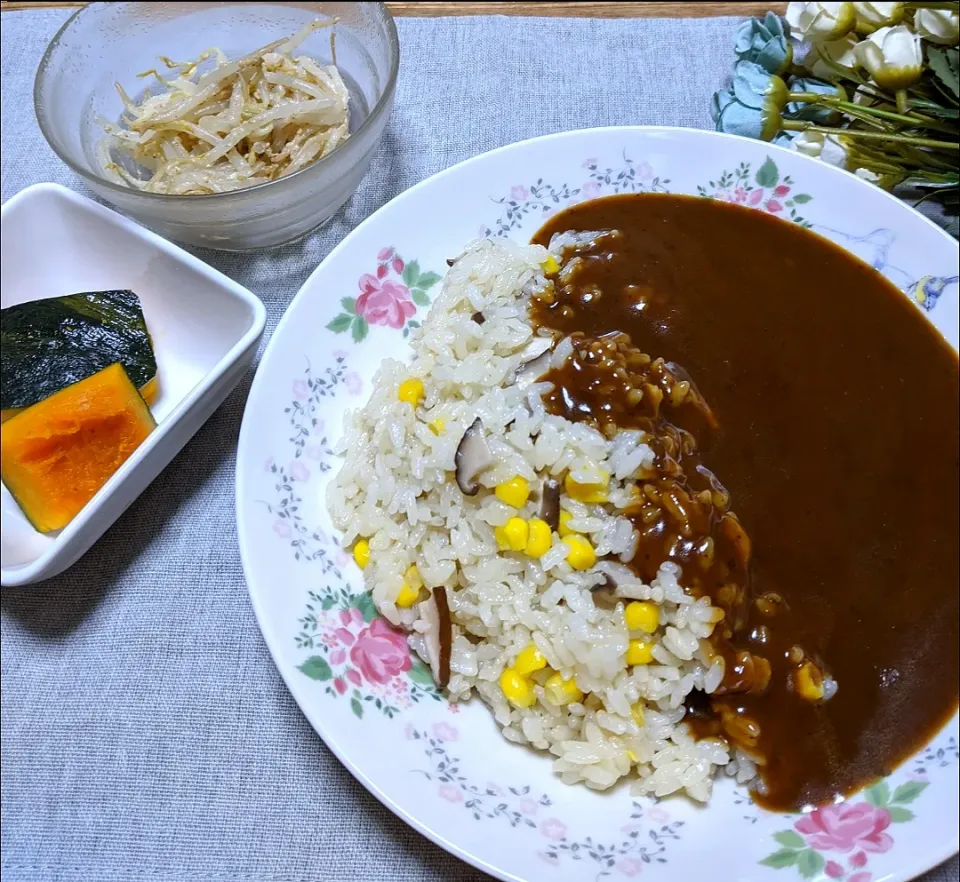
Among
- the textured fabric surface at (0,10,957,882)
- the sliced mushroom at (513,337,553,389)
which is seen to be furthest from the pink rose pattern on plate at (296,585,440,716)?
the sliced mushroom at (513,337,553,389)

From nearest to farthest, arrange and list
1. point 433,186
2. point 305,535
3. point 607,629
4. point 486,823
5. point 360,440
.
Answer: point 486,823, point 607,629, point 305,535, point 360,440, point 433,186

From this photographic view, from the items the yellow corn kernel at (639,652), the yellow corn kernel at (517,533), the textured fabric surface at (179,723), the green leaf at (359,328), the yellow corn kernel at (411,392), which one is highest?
the green leaf at (359,328)

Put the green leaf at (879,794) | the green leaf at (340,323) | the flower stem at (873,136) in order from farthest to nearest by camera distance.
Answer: the flower stem at (873,136)
the green leaf at (340,323)
the green leaf at (879,794)

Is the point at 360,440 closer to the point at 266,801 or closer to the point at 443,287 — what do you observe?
the point at 443,287

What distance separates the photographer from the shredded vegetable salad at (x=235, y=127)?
237cm

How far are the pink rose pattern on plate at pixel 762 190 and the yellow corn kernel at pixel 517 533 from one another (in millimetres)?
1187

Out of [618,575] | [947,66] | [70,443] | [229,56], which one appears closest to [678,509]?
[618,575]

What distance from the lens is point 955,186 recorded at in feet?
7.66

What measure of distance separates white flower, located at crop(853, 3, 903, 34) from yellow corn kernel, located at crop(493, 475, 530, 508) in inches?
72.3

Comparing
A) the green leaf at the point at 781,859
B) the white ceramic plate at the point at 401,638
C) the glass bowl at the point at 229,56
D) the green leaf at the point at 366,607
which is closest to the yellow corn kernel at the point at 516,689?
the white ceramic plate at the point at 401,638

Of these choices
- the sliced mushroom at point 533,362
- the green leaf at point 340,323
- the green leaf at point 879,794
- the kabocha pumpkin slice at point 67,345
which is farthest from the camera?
the green leaf at point 340,323

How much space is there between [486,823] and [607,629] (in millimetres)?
508

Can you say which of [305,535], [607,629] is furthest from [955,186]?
[305,535]

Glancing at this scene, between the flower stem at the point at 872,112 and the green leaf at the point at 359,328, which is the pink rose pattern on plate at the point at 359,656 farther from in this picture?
the flower stem at the point at 872,112
